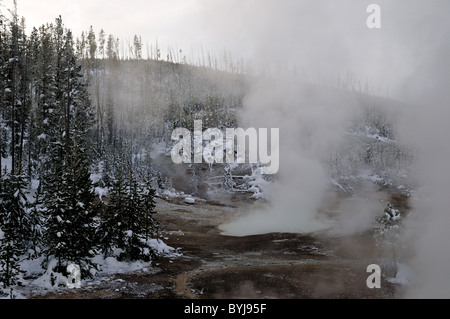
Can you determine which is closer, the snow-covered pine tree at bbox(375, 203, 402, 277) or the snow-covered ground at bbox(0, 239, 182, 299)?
the snow-covered ground at bbox(0, 239, 182, 299)

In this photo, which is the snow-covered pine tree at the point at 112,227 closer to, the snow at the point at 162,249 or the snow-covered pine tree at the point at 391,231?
the snow at the point at 162,249

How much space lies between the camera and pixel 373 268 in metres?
17.5

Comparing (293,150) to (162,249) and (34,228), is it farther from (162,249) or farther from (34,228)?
(34,228)

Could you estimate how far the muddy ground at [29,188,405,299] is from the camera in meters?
14.0

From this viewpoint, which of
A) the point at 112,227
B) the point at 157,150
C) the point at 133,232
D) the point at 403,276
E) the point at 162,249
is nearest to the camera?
the point at 403,276

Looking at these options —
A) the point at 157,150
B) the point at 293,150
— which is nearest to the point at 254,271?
the point at 293,150

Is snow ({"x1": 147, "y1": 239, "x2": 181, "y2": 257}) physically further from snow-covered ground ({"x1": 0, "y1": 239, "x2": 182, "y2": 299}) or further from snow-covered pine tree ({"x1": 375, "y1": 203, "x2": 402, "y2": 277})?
snow-covered pine tree ({"x1": 375, "y1": 203, "x2": 402, "y2": 277})

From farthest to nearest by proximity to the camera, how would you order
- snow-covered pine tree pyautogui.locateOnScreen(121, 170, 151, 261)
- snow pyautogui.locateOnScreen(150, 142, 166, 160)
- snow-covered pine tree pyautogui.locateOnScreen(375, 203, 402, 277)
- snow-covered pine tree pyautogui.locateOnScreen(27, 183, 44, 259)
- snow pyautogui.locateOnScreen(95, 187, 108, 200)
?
snow pyautogui.locateOnScreen(150, 142, 166, 160) → snow pyautogui.locateOnScreen(95, 187, 108, 200) → snow-covered pine tree pyautogui.locateOnScreen(121, 170, 151, 261) → snow-covered pine tree pyautogui.locateOnScreen(375, 203, 402, 277) → snow-covered pine tree pyautogui.locateOnScreen(27, 183, 44, 259)

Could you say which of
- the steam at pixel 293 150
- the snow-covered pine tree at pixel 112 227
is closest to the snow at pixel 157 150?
the steam at pixel 293 150

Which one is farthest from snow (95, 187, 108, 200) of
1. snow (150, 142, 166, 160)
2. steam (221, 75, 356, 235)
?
snow (150, 142, 166, 160)

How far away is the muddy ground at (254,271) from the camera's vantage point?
14039 millimetres

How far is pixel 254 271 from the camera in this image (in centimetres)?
1766

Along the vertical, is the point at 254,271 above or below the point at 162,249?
above
